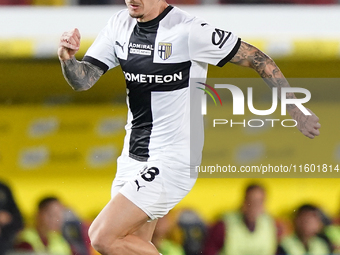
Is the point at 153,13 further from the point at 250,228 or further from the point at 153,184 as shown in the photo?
the point at 250,228

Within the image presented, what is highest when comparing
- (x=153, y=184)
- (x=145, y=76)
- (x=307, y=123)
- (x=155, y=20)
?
(x=155, y=20)

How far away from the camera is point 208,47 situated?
2584 mm

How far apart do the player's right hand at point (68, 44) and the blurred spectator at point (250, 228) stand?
2.17m

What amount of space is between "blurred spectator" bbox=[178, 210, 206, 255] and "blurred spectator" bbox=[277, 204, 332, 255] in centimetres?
60

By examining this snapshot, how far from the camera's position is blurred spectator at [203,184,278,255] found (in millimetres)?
4172

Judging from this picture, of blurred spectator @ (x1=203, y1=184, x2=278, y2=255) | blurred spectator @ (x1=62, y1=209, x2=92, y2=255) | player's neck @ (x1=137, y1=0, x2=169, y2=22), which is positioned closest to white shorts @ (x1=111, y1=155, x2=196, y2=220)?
player's neck @ (x1=137, y1=0, x2=169, y2=22)

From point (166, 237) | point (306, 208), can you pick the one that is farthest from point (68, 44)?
point (306, 208)

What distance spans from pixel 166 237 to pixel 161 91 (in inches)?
69.5

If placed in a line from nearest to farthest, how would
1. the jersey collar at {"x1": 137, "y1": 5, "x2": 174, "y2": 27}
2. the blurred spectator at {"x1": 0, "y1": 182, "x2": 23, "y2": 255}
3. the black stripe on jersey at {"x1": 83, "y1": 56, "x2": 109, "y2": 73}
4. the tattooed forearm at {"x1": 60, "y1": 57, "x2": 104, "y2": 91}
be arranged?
the tattooed forearm at {"x1": 60, "y1": 57, "x2": 104, "y2": 91} → the jersey collar at {"x1": 137, "y1": 5, "x2": 174, "y2": 27} → the black stripe on jersey at {"x1": 83, "y1": 56, "x2": 109, "y2": 73} → the blurred spectator at {"x1": 0, "y1": 182, "x2": 23, "y2": 255}

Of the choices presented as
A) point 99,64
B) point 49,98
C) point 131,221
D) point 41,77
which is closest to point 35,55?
point 41,77

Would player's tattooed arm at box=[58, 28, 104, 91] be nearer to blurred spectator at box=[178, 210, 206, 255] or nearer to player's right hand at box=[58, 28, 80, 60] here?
player's right hand at box=[58, 28, 80, 60]

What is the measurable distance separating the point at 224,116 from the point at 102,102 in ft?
3.02

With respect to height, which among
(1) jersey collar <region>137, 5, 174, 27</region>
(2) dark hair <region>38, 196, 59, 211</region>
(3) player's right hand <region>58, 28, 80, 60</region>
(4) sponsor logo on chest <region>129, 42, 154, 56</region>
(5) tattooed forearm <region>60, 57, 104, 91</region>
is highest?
(1) jersey collar <region>137, 5, 174, 27</region>

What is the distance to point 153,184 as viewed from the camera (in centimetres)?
256
